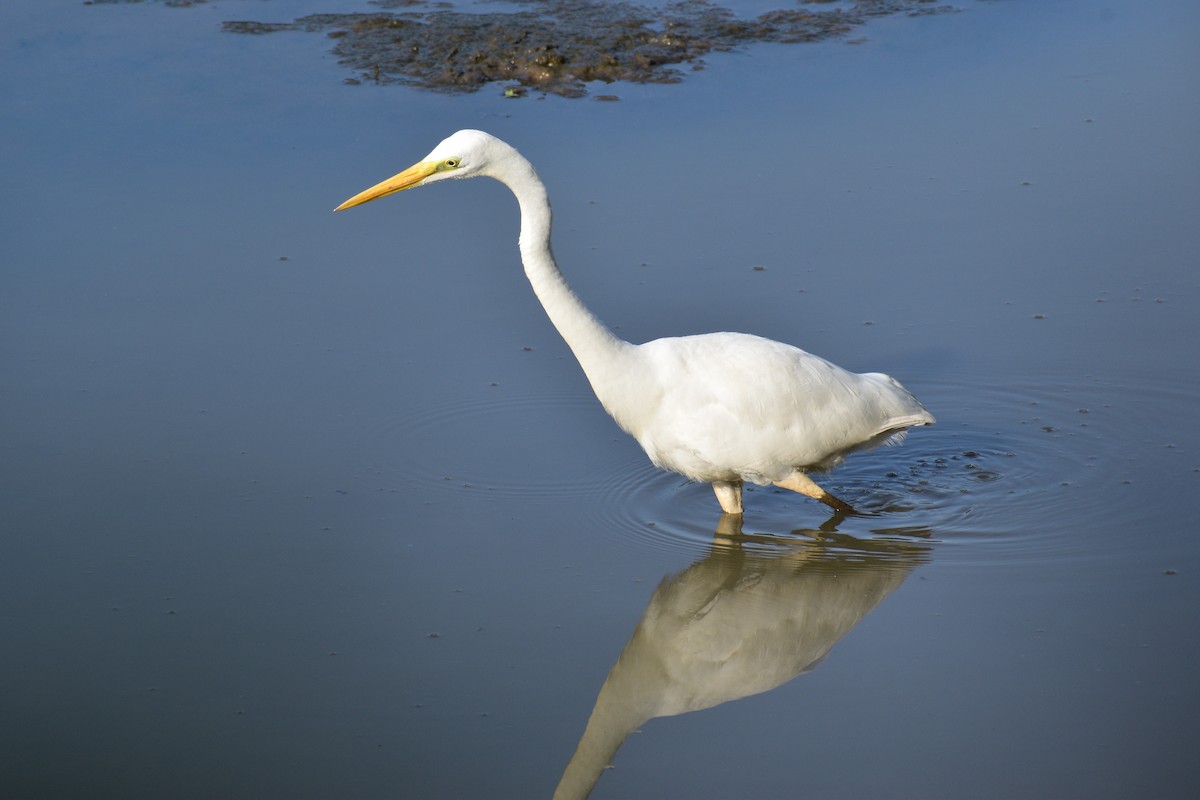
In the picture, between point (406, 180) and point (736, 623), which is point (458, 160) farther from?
point (736, 623)

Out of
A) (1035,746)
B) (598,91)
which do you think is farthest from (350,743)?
(598,91)

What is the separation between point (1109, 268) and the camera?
286 inches

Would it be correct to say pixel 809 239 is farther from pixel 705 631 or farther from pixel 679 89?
pixel 705 631

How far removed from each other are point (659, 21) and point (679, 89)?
1.37 meters

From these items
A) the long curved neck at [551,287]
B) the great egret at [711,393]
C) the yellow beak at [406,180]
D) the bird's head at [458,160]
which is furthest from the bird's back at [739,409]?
the yellow beak at [406,180]

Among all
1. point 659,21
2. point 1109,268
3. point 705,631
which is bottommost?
point 705,631

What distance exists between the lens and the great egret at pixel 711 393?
5168mm

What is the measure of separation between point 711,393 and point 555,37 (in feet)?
18.4

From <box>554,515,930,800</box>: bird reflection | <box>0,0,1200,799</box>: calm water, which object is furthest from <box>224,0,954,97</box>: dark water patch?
<box>554,515,930,800</box>: bird reflection

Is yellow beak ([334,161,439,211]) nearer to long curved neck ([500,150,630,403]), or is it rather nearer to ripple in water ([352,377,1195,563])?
long curved neck ([500,150,630,403])

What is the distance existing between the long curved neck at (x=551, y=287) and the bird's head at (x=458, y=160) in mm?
70

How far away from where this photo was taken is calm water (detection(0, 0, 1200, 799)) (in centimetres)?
425

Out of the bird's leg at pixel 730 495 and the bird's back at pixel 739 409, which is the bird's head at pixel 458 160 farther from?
the bird's leg at pixel 730 495

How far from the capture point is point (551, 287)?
517 cm
